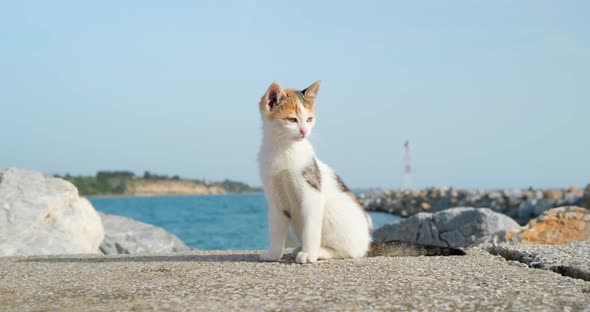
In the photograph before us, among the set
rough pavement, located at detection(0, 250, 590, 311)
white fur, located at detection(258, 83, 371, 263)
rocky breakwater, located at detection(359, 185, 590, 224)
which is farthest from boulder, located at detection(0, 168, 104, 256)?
rocky breakwater, located at detection(359, 185, 590, 224)

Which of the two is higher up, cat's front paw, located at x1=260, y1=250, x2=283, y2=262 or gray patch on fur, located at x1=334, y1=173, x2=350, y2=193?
gray patch on fur, located at x1=334, y1=173, x2=350, y2=193

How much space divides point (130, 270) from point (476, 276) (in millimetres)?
2884

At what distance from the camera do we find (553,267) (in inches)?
196

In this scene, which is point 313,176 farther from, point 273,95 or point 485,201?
point 485,201

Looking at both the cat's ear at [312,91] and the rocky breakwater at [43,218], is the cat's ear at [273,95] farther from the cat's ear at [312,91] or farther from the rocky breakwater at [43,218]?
the rocky breakwater at [43,218]

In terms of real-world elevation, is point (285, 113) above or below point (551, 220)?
above

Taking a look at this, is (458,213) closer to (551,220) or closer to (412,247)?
(551,220)

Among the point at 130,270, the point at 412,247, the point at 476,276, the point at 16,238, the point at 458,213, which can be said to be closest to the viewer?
the point at 476,276

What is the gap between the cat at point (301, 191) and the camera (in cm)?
520

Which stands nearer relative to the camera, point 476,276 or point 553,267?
point 476,276

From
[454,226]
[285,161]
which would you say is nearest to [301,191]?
[285,161]

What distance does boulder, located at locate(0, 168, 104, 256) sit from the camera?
9047mm

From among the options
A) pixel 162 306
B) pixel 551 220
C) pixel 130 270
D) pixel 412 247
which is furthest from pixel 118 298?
pixel 551 220

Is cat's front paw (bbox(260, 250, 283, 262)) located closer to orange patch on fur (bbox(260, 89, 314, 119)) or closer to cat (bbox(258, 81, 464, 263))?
cat (bbox(258, 81, 464, 263))
